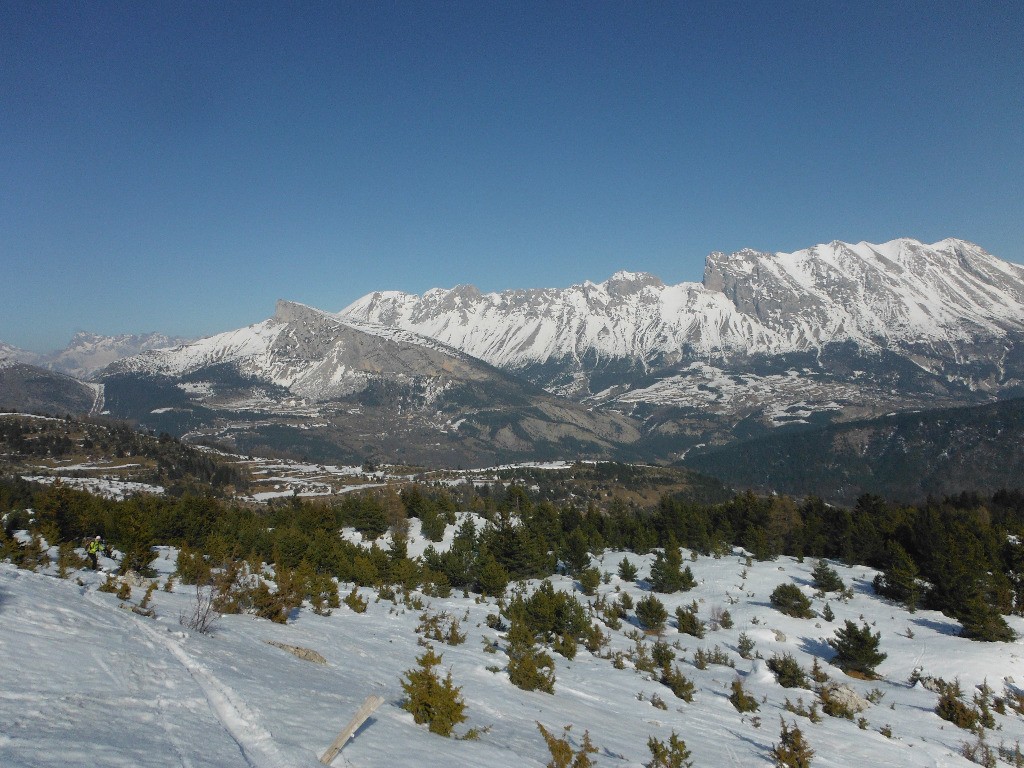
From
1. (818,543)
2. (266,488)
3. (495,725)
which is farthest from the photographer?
(266,488)

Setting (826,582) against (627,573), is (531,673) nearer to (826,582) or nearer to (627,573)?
(627,573)

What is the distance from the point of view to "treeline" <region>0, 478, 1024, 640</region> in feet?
113

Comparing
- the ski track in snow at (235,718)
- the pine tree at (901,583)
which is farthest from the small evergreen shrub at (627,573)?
the ski track in snow at (235,718)

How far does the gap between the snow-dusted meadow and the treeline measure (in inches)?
145

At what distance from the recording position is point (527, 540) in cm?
4941

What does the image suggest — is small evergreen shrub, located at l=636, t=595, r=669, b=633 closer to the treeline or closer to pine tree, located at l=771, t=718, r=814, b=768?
the treeline

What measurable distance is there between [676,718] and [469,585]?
29106 mm

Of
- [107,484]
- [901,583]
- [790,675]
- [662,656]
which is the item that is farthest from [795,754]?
[107,484]

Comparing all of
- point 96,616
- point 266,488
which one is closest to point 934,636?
point 96,616

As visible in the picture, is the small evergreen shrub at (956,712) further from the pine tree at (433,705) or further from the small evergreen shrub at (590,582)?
the small evergreen shrub at (590,582)

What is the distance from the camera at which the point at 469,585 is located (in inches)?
1804

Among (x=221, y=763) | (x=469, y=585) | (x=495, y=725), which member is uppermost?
(x=221, y=763)

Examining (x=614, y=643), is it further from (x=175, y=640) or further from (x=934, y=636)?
(x=175, y=640)

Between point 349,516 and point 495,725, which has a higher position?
point 495,725
